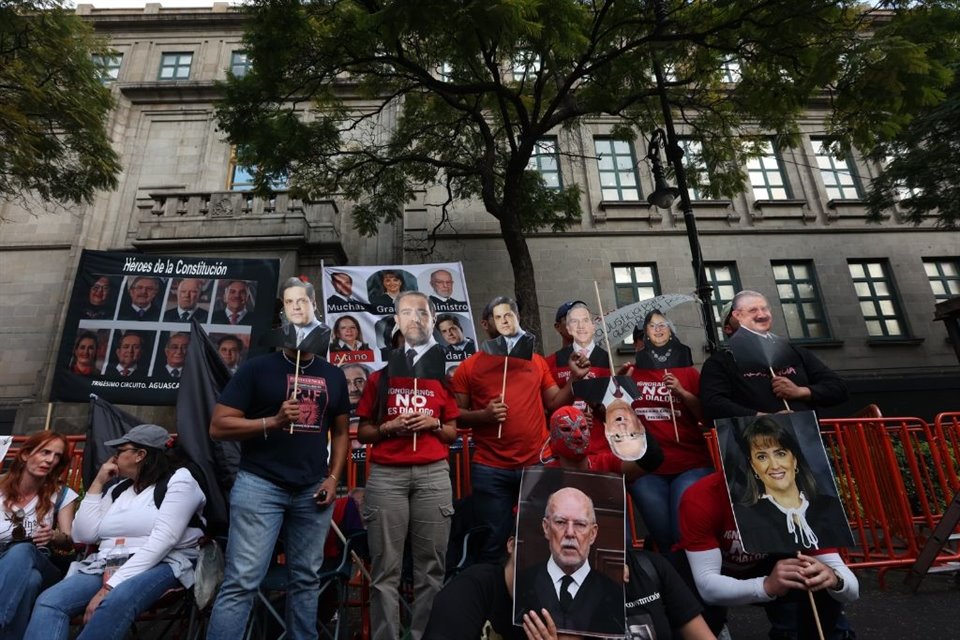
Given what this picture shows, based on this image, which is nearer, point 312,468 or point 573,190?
point 312,468

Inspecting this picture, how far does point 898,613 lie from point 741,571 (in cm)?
272

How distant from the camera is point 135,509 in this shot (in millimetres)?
3334

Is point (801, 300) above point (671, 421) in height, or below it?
above

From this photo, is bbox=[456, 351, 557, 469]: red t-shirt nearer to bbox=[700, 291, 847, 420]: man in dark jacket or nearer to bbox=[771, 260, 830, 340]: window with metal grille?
bbox=[700, 291, 847, 420]: man in dark jacket

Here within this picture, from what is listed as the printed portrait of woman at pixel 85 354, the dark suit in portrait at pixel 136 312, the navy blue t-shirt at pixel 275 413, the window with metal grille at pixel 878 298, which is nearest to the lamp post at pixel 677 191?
the navy blue t-shirt at pixel 275 413

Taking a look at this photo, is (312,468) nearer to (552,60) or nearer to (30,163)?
(552,60)

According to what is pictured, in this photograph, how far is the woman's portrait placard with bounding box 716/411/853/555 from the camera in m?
2.26

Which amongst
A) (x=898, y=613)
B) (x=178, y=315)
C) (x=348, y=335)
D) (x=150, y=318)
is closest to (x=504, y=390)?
(x=898, y=613)

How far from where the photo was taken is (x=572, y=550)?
1935 mm

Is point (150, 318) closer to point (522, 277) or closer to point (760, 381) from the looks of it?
point (522, 277)

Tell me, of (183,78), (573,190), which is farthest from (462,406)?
(183,78)

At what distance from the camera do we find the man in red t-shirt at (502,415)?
3473mm

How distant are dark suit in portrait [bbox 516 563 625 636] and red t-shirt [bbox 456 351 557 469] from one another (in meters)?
1.60

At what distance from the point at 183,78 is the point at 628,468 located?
62.9 feet
